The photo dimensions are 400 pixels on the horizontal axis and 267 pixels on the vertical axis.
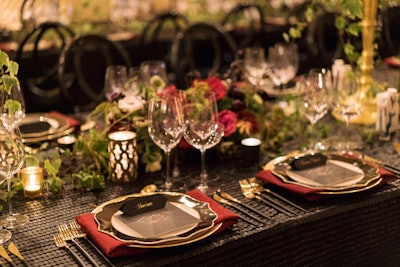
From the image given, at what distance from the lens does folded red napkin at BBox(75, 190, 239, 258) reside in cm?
156

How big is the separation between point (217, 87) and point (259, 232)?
0.69 metres

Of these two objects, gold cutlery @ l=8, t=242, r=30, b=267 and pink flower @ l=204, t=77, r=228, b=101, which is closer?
gold cutlery @ l=8, t=242, r=30, b=267

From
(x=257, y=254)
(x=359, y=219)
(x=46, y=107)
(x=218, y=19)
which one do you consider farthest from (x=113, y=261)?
(x=218, y=19)

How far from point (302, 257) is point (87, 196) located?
64 centimetres

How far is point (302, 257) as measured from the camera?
1832 mm

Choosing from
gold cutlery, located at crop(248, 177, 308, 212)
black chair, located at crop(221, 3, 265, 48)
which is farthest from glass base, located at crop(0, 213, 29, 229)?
black chair, located at crop(221, 3, 265, 48)

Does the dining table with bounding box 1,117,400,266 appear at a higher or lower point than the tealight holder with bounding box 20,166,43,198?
lower

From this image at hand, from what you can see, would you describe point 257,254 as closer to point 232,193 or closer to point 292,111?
point 232,193

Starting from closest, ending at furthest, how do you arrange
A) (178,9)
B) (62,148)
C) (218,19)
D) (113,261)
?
(113,261) < (62,148) < (218,19) < (178,9)

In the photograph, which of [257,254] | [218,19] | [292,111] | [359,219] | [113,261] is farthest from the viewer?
[218,19]

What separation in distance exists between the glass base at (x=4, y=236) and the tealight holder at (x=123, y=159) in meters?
0.43

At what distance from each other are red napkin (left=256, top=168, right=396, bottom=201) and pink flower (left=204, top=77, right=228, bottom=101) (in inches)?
13.4

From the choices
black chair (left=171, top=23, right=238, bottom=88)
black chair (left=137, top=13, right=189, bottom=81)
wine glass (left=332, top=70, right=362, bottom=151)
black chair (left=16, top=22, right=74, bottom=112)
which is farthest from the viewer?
black chair (left=16, top=22, right=74, bottom=112)

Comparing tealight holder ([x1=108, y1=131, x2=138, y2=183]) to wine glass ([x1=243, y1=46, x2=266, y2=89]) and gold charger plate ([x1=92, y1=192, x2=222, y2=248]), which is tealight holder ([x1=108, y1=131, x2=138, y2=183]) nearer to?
gold charger plate ([x1=92, y1=192, x2=222, y2=248])
